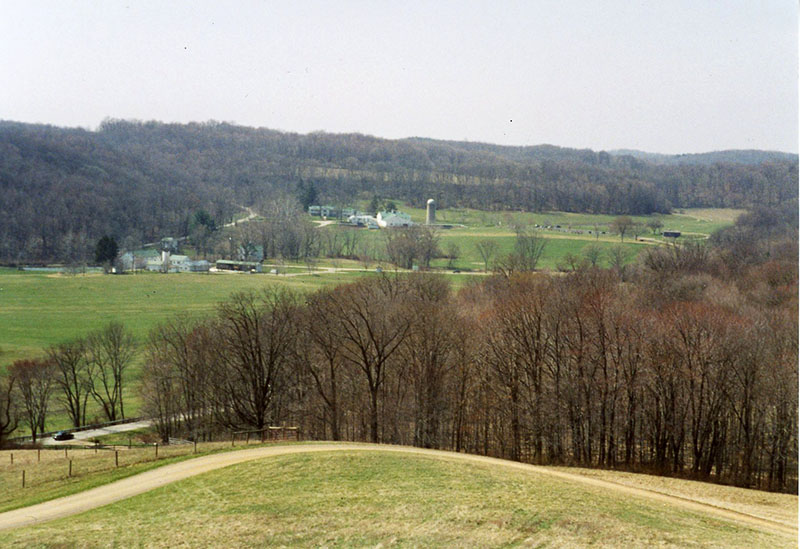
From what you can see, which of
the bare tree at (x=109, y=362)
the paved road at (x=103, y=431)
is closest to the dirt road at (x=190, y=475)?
the paved road at (x=103, y=431)

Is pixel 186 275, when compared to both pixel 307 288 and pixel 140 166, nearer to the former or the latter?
pixel 307 288

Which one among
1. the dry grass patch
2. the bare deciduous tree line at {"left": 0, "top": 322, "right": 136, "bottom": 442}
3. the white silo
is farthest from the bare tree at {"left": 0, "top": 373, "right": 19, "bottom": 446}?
the white silo

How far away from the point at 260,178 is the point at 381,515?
349ft

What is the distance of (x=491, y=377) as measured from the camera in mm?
36594

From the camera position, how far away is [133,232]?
86.1 meters

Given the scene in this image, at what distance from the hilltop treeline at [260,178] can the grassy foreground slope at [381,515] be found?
63.4 m

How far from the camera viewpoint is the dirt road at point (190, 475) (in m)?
17.0

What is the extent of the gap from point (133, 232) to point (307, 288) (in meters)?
37.6

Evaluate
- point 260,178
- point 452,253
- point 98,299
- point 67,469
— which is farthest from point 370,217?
point 67,469

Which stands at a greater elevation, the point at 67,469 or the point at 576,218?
the point at 576,218

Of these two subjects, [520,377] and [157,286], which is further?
[157,286]

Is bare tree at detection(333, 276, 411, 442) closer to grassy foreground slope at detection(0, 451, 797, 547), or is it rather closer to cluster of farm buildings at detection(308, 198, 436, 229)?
grassy foreground slope at detection(0, 451, 797, 547)

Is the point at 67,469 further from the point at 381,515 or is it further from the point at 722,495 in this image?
the point at 722,495

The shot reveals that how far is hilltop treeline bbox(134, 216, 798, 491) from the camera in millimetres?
31109
